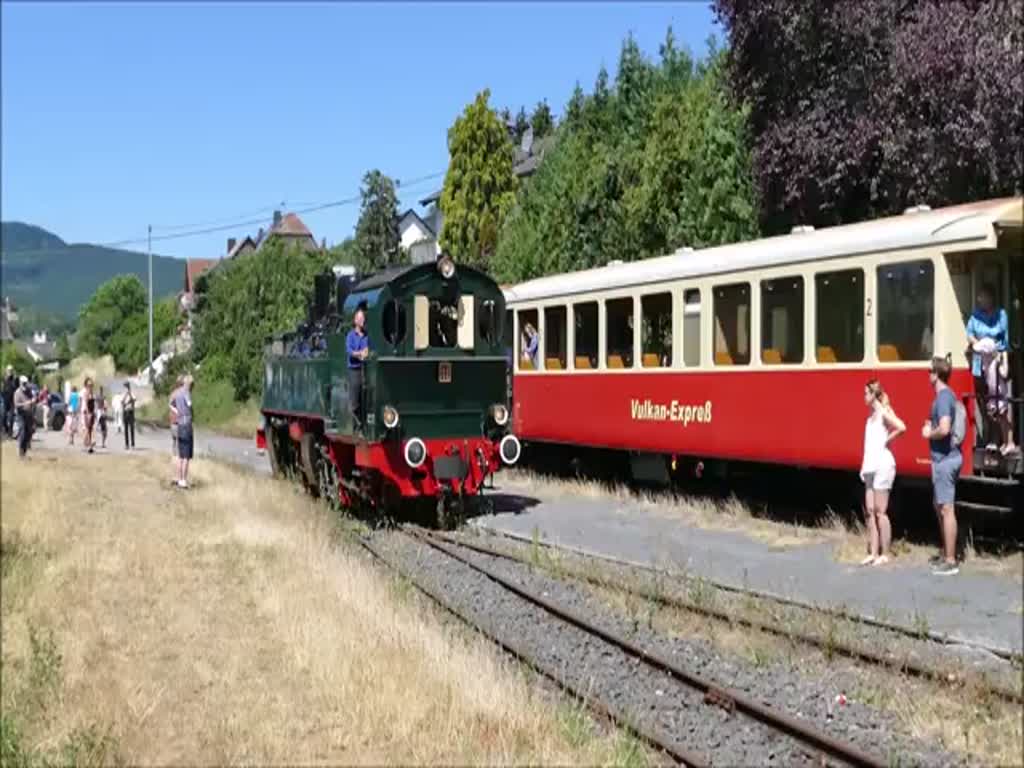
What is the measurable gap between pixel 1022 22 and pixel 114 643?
397 inches

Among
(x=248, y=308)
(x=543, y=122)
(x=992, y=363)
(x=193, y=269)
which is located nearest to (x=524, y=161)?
(x=543, y=122)

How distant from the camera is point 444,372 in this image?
14.4m

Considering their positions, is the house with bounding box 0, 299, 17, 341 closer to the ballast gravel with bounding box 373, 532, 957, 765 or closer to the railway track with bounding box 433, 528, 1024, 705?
the ballast gravel with bounding box 373, 532, 957, 765

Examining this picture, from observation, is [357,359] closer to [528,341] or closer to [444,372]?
[444,372]

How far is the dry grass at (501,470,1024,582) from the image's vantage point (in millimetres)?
9914

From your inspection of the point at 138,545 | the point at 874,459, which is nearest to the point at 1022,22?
the point at 874,459

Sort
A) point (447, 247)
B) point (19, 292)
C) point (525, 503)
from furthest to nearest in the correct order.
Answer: point (525, 503) → point (447, 247) → point (19, 292)

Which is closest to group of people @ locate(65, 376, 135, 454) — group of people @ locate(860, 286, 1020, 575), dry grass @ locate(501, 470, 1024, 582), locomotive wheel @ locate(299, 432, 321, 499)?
locomotive wheel @ locate(299, 432, 321, 499)

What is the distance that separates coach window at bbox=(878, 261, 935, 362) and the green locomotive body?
5.00 metres

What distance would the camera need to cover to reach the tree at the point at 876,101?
1110 centimetres

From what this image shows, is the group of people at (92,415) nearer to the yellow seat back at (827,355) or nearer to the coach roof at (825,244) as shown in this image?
the coach roof at (825,244)

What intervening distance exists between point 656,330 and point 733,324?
1.71 metres

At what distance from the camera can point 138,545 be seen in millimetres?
10016

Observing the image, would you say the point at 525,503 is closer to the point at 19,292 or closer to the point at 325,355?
the point at 325,355
